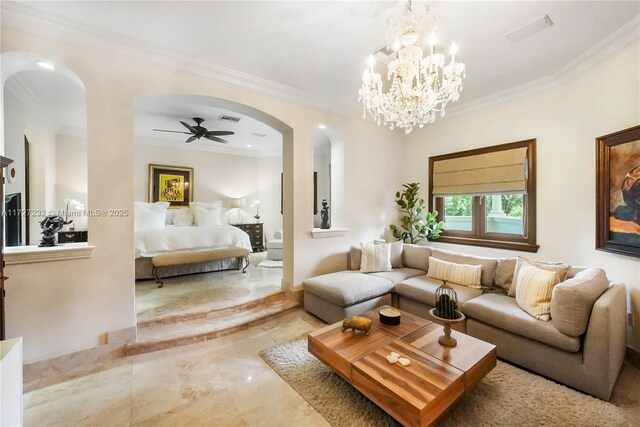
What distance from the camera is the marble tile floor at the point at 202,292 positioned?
3087 millimetres

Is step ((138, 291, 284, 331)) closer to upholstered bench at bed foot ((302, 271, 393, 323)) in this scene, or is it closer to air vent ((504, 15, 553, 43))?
upholstered bench at bed foot ((302, 271, 393, 323))

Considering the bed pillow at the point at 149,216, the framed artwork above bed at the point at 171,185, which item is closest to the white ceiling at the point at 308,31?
the bed pillow at the point at 149,216

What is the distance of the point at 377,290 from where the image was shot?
10.2ft

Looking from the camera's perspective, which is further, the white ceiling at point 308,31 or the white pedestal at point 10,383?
the white ceiling at point 308,31

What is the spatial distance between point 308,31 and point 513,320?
3046mm

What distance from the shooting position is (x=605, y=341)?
5.98 feet

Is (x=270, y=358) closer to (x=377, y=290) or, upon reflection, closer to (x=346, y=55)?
(x=377, y=290)

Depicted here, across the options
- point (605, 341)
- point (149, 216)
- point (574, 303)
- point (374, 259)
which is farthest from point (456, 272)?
point (149, 216)

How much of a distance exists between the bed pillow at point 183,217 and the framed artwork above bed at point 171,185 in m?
0.19

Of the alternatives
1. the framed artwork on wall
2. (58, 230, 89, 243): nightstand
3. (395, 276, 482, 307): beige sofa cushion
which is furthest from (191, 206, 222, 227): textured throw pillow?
the framed artwork on wall

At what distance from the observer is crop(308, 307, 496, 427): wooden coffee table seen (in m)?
1.45

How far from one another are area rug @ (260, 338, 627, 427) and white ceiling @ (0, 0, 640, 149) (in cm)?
290

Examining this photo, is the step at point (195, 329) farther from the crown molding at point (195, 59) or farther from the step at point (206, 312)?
the crown molding at point (195, 59)

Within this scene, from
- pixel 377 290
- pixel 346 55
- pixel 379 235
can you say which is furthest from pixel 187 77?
pixel 379 235
